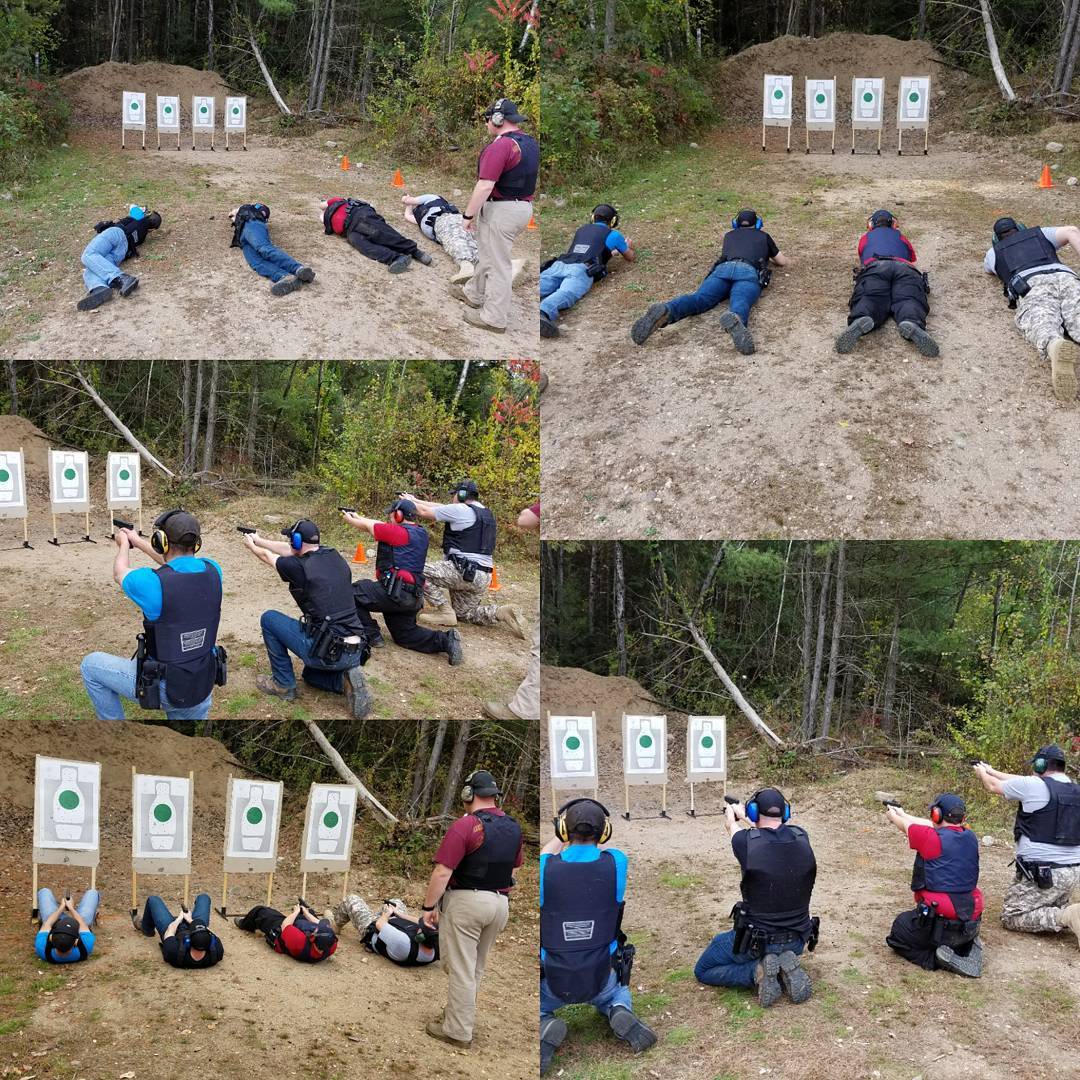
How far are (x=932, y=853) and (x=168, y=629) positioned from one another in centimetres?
433

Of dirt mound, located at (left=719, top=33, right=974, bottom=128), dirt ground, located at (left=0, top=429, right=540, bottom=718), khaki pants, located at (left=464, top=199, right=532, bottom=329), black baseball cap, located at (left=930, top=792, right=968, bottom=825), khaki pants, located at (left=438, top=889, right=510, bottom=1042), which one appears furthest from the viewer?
dirt mound, located at (left=719, top=33, right=974, bottom=128)

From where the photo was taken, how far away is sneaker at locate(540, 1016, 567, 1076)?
5.80m

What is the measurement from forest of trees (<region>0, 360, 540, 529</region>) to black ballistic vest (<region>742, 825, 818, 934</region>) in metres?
4.54

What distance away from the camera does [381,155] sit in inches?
478

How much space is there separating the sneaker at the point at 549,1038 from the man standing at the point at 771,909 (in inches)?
37.0

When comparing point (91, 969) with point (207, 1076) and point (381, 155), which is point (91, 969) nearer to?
point (207, 1076)


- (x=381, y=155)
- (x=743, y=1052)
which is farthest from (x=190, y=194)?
(x=743, y=1052)

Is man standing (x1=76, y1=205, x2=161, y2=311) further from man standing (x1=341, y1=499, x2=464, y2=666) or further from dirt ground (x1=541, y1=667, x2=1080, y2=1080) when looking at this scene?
dirt ground (x1=541, y1=667, x2=1080, y2=1080)

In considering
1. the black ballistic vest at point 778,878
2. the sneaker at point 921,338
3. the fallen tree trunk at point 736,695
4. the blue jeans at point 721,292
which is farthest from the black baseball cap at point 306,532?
the fallen tree trunk at point 736,695

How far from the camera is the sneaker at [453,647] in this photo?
823cm

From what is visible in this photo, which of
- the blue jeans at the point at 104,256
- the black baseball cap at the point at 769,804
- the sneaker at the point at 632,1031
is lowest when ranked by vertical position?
the sneaker at the point at 632,1031

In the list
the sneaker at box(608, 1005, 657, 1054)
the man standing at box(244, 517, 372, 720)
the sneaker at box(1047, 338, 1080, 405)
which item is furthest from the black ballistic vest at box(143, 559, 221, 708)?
the sneaker at box(1047, 338, 1080, 405)

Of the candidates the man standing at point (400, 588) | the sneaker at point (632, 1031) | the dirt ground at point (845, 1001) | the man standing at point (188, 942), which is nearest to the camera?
the dirt ground at point (845, 1001)

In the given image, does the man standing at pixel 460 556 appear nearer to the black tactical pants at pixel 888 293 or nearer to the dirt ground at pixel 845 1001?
the dirt ground at pixel 845 1001
